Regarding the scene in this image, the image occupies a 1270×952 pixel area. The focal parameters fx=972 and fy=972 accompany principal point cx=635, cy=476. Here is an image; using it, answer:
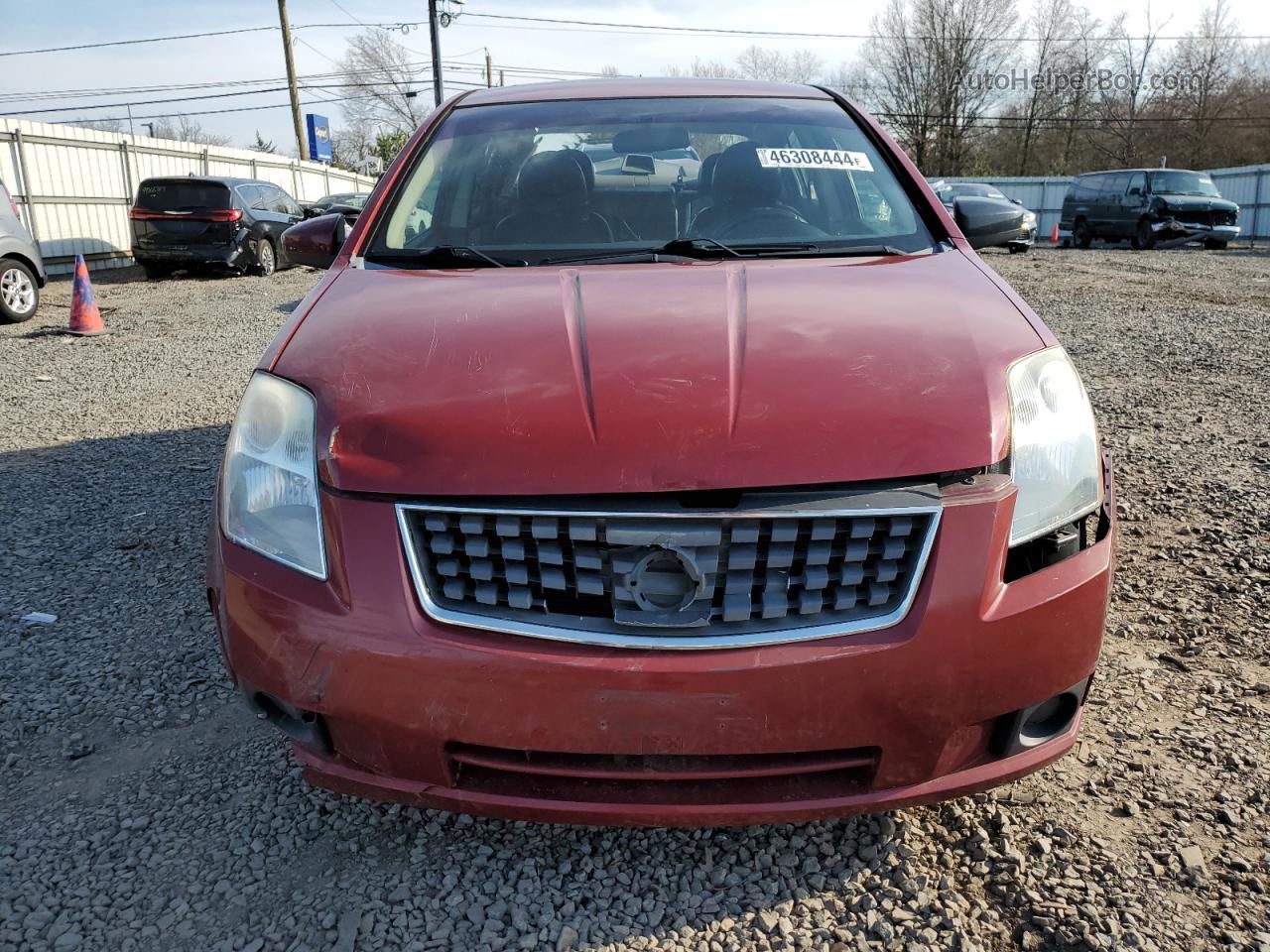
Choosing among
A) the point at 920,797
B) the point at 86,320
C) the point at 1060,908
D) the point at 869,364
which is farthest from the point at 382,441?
the point at 86,320

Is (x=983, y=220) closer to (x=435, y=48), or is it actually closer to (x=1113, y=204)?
(x=1113, y=204)

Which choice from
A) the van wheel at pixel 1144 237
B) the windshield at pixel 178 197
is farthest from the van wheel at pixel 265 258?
the van wheel at pixel 1144 237

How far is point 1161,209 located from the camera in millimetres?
20406

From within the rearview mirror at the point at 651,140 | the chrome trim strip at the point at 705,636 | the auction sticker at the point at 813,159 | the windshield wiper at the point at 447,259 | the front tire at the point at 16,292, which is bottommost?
the front tire at the point at 16,292

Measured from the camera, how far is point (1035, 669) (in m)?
1.68

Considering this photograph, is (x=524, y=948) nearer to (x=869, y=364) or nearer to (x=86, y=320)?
(x=869, y=364)

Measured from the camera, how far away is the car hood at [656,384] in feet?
5.31

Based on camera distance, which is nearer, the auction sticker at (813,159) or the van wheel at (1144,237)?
the auction sticker at (813,159)

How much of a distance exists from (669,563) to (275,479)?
2.53 feet

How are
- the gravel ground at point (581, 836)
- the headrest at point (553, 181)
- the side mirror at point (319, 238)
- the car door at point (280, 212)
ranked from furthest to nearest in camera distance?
the car door at point (280, 212) → the side mirror at point (319, 238) → the headrest at point (553, 181) → the gravel ground at point (581, 836)

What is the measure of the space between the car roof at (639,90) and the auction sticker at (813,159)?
406 mm

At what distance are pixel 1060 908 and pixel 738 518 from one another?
1004 millimetres

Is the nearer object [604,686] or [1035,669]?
[604,686]

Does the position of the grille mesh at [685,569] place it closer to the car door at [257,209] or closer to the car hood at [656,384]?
the car hood at [656,384]
